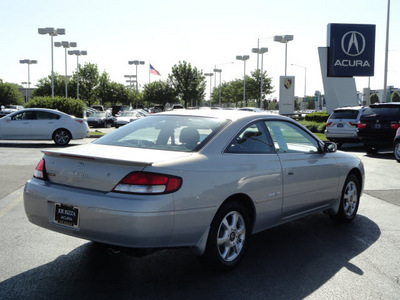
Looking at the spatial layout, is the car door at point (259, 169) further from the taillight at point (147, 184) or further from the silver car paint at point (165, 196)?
the taillight at point (147, 184)

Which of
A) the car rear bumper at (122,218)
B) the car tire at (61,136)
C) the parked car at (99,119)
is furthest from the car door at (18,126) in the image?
the parked car at (99,119)

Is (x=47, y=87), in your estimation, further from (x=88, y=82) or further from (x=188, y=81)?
(x=188, y=81)

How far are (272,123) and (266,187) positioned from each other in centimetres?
90

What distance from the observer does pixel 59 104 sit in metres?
32.0

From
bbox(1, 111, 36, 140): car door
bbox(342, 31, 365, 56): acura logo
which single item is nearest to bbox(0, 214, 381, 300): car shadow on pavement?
bbox(1, 111, 36, 140): car door

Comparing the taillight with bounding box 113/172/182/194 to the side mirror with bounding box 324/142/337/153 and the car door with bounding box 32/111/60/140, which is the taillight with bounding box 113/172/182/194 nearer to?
the side mirror with bounding box 324/142/337/153

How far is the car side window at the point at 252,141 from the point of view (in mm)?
4707

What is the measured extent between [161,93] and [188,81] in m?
6.40

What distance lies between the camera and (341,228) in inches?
250

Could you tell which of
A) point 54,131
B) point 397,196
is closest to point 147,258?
point 397,196

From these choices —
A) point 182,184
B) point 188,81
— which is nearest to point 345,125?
point 182,184

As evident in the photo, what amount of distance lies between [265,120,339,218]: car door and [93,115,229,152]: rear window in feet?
2.83

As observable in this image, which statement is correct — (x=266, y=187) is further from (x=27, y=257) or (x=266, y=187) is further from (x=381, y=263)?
(x=27, y=257)

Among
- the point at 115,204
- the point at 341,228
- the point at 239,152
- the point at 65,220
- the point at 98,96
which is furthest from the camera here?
the point at 98,96
